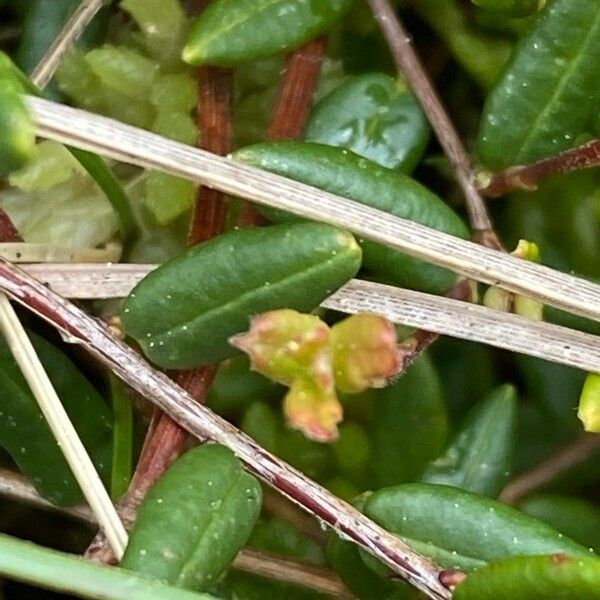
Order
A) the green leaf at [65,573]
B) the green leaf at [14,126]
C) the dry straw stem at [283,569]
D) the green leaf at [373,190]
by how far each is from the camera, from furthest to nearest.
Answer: the dry straw stem at [283,569]
the green leaf at [373,190]
the green leaf at [14,126]
the green leaf at [65,573]

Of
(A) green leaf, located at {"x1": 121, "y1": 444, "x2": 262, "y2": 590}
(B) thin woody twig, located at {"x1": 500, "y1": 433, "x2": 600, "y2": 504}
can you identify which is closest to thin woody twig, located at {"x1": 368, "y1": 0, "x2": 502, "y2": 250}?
(B) thin woody twig, located at {"x1": 500, "y1": 433, "x2": 600, "y2": 504}

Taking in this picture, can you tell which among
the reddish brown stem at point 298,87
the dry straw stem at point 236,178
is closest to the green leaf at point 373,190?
the dry straw stem at point 236,178

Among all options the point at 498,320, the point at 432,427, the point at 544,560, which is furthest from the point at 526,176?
the point at 544,560

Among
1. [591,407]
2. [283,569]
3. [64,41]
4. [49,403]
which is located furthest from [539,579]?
[64,41]

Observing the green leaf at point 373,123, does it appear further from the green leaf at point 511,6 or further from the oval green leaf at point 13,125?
the oval green leaf at point 13,125

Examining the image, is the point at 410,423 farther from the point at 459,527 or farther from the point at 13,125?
the point at 13,125

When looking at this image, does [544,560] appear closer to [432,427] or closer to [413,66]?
[432,427]

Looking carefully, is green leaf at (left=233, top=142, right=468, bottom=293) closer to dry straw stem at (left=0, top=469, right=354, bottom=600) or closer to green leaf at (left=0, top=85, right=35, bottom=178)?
green leaf at (left=0, top=85, right=35, bottom=178)
